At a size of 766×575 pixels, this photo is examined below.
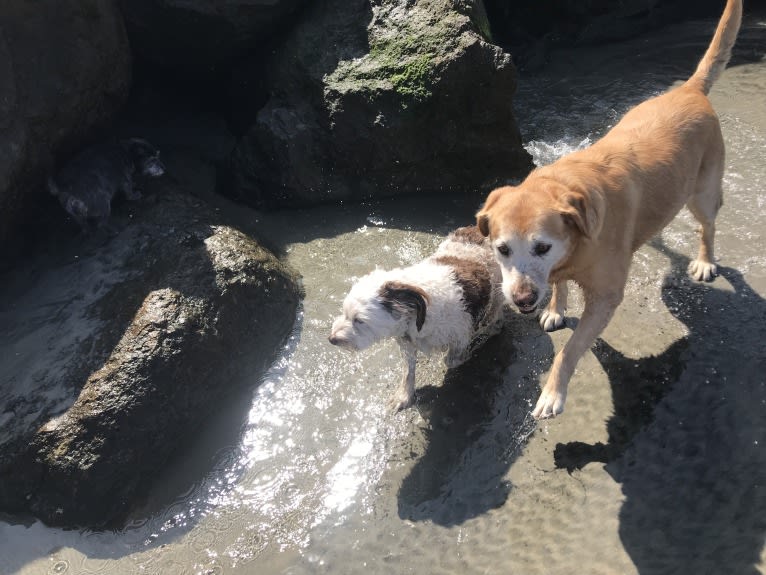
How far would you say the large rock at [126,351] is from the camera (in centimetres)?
442

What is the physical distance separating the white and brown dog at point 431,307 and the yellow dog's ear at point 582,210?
1.11 meters

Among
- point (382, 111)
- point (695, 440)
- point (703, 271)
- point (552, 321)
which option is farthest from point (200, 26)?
point (695, 440)

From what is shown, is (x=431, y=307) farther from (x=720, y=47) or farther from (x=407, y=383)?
(x=720, y=47)

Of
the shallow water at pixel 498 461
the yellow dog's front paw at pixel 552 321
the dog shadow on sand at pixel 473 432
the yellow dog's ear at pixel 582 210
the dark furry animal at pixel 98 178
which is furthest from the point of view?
the dark furry animal at pixel 98 178

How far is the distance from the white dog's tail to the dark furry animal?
510cm

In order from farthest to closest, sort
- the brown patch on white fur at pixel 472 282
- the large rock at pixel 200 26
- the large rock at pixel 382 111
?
the large rock at pixel 200 26
the large rock at pixel 382 111
the brown patch on white fur at pixel 472 282

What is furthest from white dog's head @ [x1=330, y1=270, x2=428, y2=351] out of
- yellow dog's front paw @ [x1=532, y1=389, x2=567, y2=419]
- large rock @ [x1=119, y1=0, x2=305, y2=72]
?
large rock @ [x1=119, y1=0, x2=305, y2=72]

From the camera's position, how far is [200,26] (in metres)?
6.78

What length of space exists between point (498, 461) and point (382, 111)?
364cm

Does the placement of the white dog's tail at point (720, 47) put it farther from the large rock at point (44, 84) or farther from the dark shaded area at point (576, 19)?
the large rock at point (44, 84)

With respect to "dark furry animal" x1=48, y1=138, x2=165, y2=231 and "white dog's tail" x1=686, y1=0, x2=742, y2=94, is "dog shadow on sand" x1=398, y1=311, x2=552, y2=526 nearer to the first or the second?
"white dog's tail" x1=686, y1=0, x2=742, y2=94

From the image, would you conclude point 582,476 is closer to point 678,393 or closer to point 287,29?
point 678,393

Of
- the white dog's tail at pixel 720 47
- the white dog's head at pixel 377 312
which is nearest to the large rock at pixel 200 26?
the white dog's head at pixel 377 312

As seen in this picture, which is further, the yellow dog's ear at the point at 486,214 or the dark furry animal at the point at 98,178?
the dark furry animal at the point at 98,178
